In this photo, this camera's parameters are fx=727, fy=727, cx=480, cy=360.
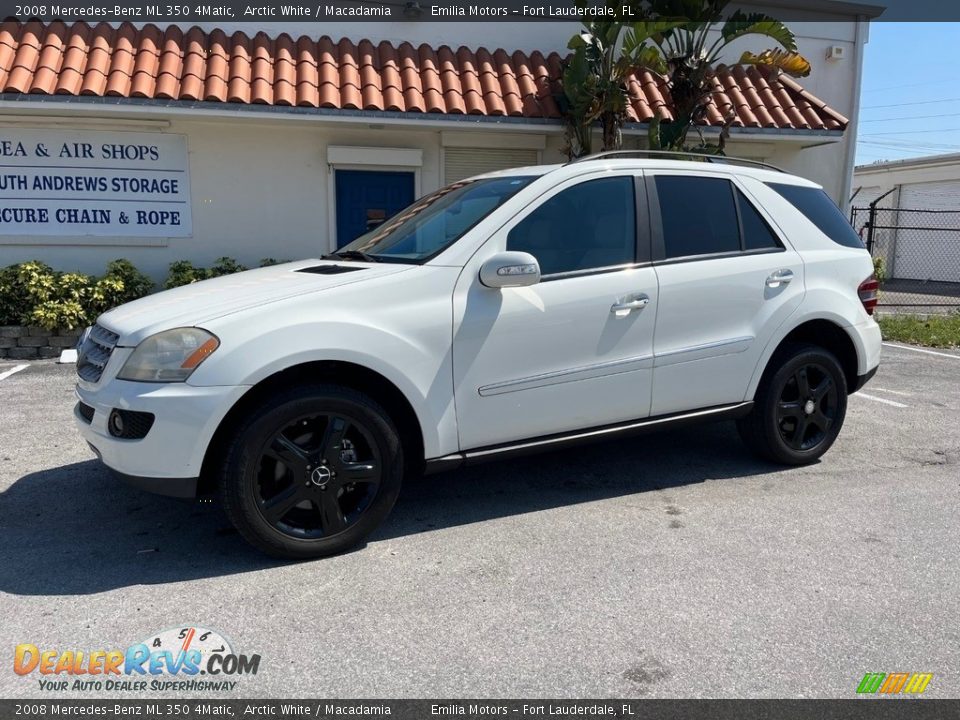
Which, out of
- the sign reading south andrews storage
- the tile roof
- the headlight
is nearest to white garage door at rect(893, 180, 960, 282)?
the tile roof

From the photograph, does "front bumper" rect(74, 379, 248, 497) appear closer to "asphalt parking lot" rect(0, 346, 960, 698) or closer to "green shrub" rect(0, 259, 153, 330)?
"asphalt parking lot" rect(0, 346, 960, 698)

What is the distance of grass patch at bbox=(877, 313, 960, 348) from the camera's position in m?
10.4

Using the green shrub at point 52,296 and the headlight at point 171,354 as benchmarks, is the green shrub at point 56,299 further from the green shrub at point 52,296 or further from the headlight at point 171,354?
the headlight at point 171,354

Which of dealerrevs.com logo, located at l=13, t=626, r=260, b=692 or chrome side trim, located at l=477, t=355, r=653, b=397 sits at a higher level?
chrome side trim, located at l=477, t=355, r=653, b=397

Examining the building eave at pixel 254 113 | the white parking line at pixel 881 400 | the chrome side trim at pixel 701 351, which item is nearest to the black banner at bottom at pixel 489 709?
the chrome side trim at pixel 701 351

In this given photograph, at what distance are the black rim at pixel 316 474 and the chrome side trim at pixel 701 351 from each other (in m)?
1.72

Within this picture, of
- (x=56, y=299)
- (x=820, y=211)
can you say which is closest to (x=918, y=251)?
(x=820, y=211)

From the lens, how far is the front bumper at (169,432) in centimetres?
310

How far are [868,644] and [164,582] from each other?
294 cm

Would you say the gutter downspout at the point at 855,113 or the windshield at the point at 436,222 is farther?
the gutter downspout at the point at 855,113

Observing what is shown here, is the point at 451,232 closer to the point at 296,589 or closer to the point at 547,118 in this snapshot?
the point at 296,589

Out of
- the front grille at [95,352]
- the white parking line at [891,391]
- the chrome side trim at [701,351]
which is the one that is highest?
the front grille at [95,352]

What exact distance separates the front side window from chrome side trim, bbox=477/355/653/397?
54 centimetres

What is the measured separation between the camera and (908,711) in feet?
7.99
